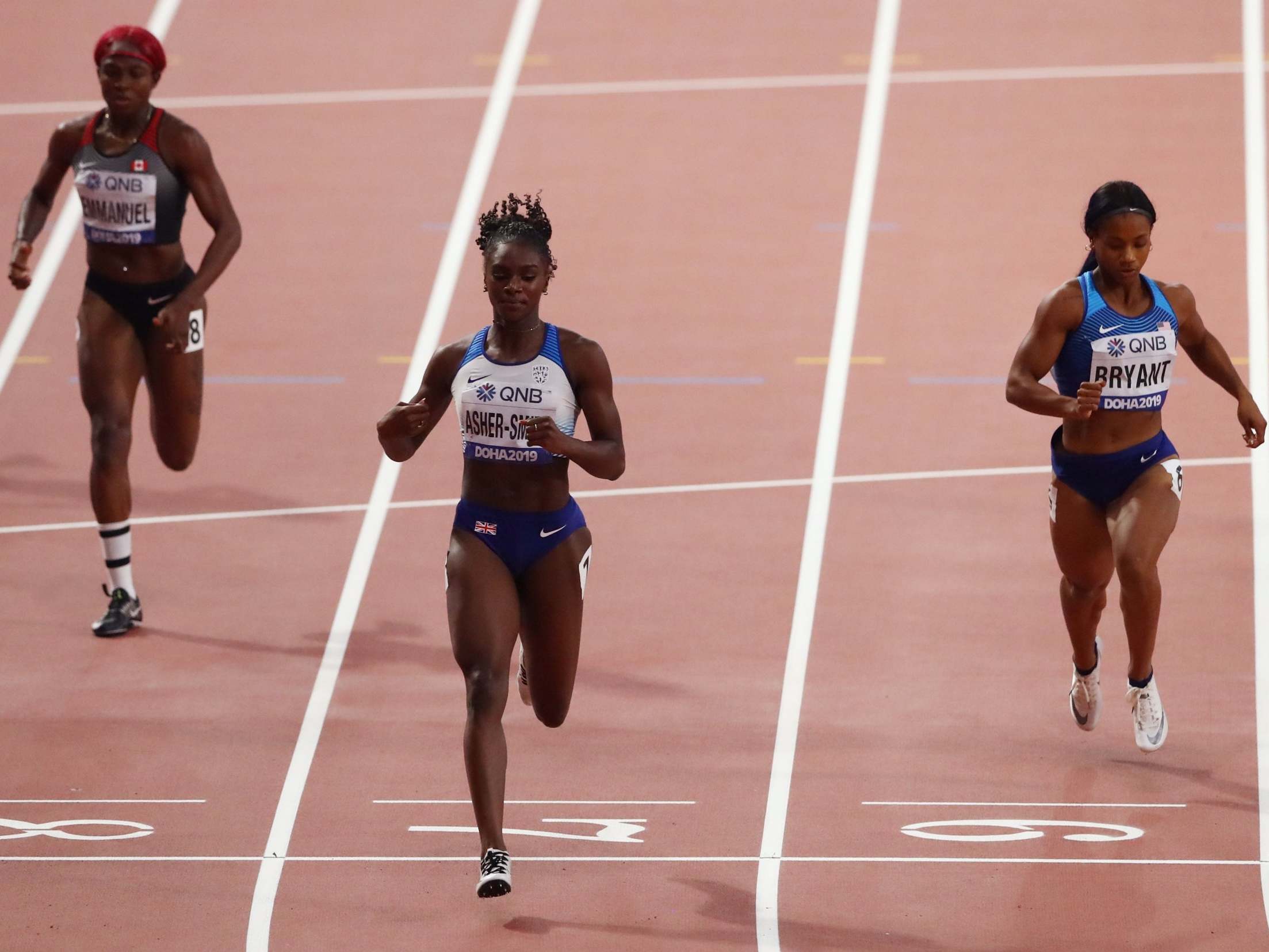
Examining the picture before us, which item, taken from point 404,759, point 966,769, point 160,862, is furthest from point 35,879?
point 966,769

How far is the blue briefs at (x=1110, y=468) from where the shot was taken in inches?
324

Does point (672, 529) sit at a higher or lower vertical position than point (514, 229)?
lower

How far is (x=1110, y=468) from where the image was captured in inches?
325

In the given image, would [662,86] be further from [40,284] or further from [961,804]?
[961,804]

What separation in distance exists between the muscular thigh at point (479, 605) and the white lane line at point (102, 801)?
5.85ft

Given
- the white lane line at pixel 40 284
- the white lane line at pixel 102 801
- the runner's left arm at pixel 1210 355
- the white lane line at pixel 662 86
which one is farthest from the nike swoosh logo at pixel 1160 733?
the white lane line at pixel 662 86

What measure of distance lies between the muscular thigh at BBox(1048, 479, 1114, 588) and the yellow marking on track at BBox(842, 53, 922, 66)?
26.3ft

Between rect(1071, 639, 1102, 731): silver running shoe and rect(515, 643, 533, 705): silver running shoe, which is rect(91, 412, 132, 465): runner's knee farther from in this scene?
rect(1071, 639, 1102, 731): silver running shoe

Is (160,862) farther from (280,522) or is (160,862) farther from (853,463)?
(853,463)

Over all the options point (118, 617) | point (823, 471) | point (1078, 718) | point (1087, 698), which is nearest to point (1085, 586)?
point (1087, 698)

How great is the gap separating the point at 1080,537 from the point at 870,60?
27.2 ft

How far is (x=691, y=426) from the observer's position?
1227 cm

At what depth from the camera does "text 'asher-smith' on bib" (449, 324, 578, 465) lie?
7375 mm

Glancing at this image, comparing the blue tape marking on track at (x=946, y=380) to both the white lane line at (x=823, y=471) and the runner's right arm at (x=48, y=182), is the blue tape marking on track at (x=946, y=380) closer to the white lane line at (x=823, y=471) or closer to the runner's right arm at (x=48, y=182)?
the white lane line at (x=823, y=471)
